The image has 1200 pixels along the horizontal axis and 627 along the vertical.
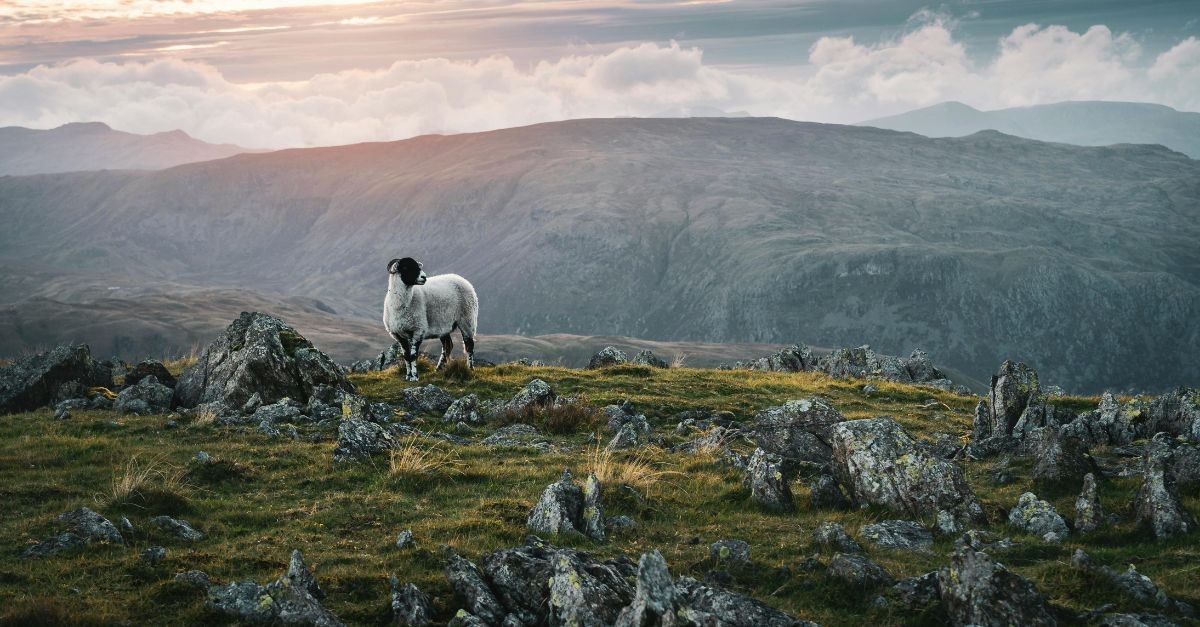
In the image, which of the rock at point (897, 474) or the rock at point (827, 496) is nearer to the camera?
the rock at point (897, 474)

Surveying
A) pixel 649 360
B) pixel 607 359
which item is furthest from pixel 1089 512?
pixel 649 360

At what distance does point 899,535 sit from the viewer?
11.7 m

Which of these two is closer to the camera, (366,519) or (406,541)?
(406,541)

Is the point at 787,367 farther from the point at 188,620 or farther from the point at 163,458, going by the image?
the point at 188,620

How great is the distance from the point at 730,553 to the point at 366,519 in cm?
527

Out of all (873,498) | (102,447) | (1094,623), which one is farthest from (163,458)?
(1094,623)

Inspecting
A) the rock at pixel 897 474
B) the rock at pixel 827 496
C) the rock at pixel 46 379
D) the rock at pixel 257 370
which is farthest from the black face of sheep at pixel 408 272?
the rock at pixel 827 496

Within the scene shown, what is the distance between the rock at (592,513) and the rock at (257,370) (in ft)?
37.6

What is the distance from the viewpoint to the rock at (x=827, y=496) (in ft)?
43.8

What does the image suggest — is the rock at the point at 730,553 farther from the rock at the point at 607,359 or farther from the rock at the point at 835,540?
the rock at the point at 607,359

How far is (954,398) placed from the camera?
28.5 m

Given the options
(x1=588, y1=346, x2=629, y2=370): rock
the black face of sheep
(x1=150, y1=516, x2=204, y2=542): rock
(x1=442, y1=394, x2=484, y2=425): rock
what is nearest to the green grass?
(x1=150, y1=516, x2=204, y2=542): rock

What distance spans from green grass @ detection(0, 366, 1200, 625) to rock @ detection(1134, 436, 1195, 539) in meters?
0.24

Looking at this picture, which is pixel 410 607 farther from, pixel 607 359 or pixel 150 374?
pixel 607 359
